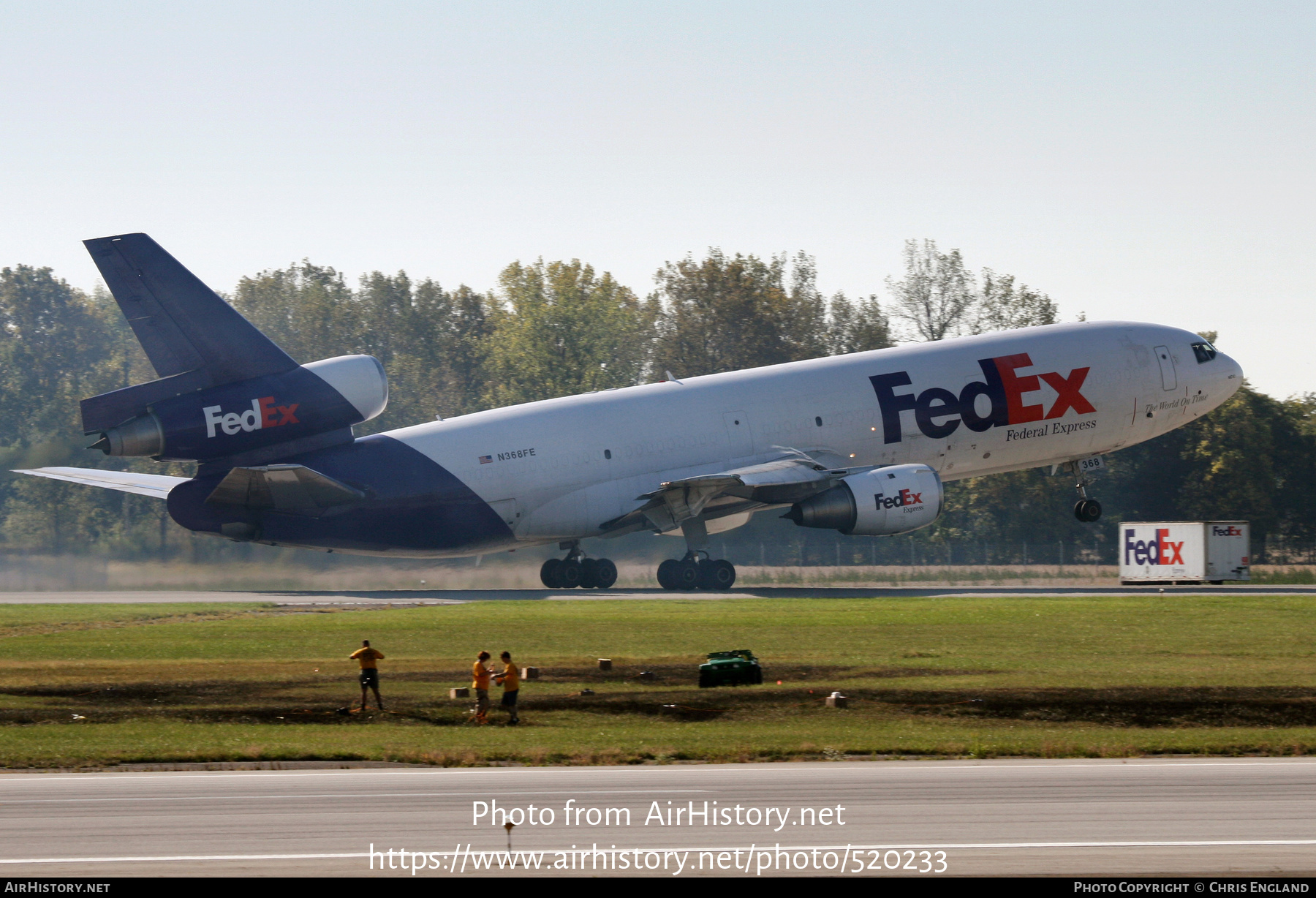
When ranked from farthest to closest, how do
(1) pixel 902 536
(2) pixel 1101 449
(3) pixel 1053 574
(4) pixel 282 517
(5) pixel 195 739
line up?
(1) pixel 902 536 < (3) pixel 1053 574 < (2) pixel 1101 449 < (4) pixel 282 517 < (5) pixel 195 739

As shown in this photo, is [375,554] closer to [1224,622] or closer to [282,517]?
[282,517]

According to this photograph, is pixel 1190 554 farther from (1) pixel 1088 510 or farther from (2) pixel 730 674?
(2) pixel 730 674

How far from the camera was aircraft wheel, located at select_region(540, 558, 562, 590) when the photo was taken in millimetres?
51562

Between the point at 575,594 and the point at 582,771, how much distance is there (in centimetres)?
3030

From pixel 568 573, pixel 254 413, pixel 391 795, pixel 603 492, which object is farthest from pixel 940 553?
pixel 391 795

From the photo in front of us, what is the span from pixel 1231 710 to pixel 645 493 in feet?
89.1

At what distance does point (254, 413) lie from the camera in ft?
140

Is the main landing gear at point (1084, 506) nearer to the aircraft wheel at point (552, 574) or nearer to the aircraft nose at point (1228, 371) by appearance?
the aircraft nose at point (1228, 371)

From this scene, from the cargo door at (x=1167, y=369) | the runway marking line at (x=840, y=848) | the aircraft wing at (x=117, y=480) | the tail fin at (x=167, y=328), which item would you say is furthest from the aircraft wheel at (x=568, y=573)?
the runway marking line at (x=840, y=848)

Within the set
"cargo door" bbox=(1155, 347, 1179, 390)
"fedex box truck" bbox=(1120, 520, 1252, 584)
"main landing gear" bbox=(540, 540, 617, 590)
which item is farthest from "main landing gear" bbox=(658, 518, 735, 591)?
"fedex box truck" bbox=(1120, 520, 1252, 584)

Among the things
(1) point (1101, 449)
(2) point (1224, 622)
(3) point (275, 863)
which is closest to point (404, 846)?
(3) point (275, 863)

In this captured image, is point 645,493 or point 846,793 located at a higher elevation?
point 645,493

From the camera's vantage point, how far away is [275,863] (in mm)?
12883

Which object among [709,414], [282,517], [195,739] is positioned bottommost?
[195,739]
